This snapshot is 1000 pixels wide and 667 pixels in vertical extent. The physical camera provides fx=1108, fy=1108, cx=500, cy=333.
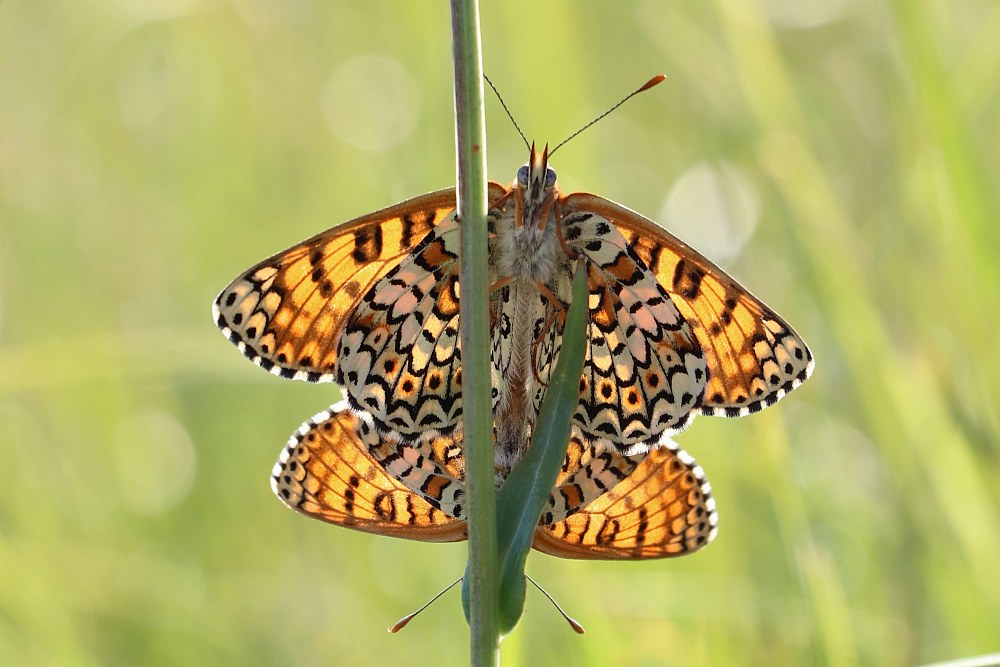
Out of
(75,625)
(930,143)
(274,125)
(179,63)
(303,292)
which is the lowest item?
(75,625)

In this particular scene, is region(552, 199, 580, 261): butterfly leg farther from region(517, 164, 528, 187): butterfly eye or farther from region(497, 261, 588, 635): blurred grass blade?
region(497, 261, 588, 635): blurred grass blade

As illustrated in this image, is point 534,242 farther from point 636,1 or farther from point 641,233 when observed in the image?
point 636,1

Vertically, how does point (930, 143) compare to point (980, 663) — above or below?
above

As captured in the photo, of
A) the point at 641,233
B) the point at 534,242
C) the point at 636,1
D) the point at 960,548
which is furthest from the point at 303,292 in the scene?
the point at 636,1

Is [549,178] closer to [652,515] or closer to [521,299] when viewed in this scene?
[521,299]

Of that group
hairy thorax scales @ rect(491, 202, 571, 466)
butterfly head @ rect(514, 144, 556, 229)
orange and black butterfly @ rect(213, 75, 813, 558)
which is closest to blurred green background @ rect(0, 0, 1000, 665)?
orange and black butterfly @ rect(213, 75, 813, 558)

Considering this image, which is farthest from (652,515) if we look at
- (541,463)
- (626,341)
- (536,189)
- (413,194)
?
(413,194)

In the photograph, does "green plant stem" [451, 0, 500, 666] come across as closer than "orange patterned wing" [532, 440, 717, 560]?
Yes

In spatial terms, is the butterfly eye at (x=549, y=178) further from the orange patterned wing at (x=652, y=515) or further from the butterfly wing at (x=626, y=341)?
the orange patterned wing at (x=652, y=515)
